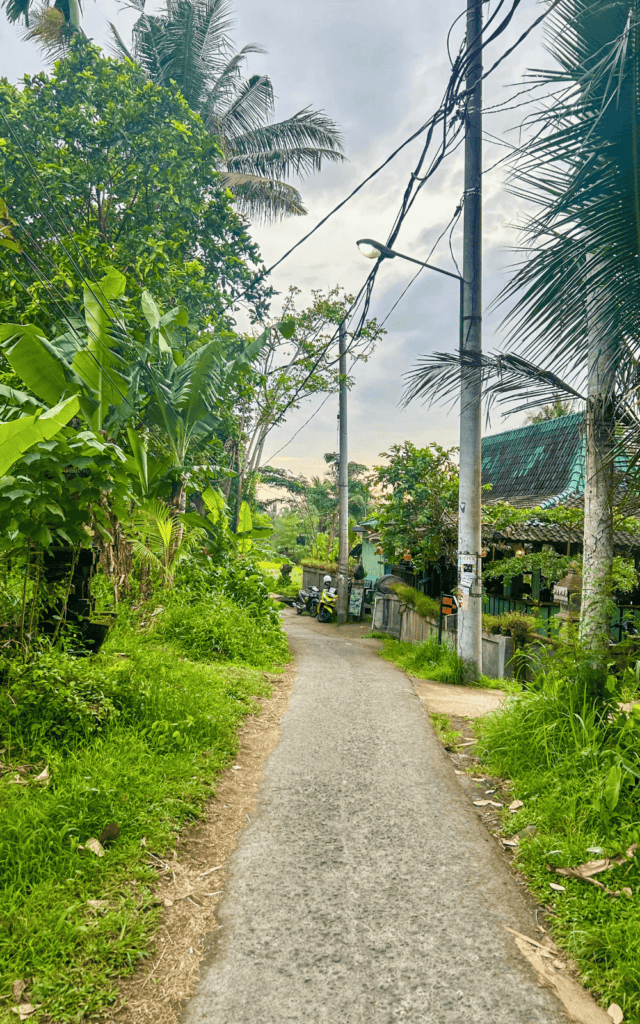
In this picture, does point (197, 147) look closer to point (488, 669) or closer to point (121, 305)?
point (121, 305)

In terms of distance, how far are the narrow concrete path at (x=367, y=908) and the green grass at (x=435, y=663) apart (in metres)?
2.79

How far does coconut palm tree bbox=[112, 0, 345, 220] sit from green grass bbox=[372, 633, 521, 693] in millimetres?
11816

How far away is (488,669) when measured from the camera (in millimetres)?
8070

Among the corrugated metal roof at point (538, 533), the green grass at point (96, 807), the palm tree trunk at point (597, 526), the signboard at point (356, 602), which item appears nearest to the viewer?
the green grass at point (96, 807)

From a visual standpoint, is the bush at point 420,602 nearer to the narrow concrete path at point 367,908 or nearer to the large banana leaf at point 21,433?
the narrow concrete path at point 367,908

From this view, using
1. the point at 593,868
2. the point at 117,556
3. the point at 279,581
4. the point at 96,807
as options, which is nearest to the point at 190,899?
the point at 96,807

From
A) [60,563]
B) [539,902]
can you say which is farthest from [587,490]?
[60,563]

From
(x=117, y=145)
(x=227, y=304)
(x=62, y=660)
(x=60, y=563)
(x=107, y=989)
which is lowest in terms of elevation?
(x=107, y=989)

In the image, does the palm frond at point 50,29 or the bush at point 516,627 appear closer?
the bush at point 516,627

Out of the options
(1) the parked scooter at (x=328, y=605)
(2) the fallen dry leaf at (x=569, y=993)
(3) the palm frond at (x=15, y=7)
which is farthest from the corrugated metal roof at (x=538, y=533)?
(3) the palm frond at (x=15, y=7)

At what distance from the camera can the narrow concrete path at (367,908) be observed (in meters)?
2.07

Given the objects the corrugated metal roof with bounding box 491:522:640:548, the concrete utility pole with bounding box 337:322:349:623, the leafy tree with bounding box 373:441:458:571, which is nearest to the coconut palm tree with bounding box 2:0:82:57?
the concrete utility pole with bounding box 337:322:349:623

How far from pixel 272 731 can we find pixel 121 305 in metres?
5.86

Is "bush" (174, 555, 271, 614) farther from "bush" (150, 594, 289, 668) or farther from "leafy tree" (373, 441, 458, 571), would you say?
"leafy tree" (373, 441, 458, 571)
